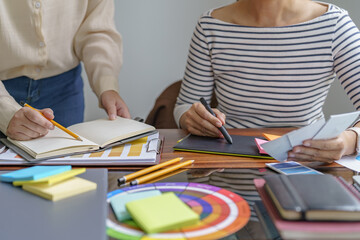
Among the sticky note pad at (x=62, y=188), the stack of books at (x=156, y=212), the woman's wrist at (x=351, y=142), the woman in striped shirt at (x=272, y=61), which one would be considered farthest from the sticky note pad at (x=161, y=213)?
the woman in striped shirt at (x=272, y=61)

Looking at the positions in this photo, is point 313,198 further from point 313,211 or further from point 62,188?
point 62,188

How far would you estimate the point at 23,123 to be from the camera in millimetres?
984

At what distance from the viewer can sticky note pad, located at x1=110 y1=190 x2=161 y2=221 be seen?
0.56m

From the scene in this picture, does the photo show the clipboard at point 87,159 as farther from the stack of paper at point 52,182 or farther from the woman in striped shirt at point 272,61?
the woman in striped shirt at point 272,61

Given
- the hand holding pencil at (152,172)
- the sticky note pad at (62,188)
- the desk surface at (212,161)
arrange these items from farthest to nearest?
1. the desk surface at (212,161)
2. the hand holding pencil at (152,172)
3. the sticky note pad at (62,188)

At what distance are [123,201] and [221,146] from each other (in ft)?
1.34

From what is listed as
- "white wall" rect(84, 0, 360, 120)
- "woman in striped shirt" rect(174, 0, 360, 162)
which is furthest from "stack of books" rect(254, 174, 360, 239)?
"white wall" rect(84, 0, 360, 120)

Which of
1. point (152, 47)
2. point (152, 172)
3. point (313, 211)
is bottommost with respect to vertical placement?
point (152, 47)

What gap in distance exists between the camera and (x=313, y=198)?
559mm

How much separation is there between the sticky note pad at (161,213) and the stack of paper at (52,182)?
0.38 ft

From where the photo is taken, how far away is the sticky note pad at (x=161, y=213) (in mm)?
521

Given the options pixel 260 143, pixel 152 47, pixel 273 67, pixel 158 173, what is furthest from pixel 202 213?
pixel 152 47

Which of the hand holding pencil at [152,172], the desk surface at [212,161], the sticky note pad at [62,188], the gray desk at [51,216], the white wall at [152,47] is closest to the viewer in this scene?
the gray desk at [51,216]

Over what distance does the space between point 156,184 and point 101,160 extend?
0.20 metres
